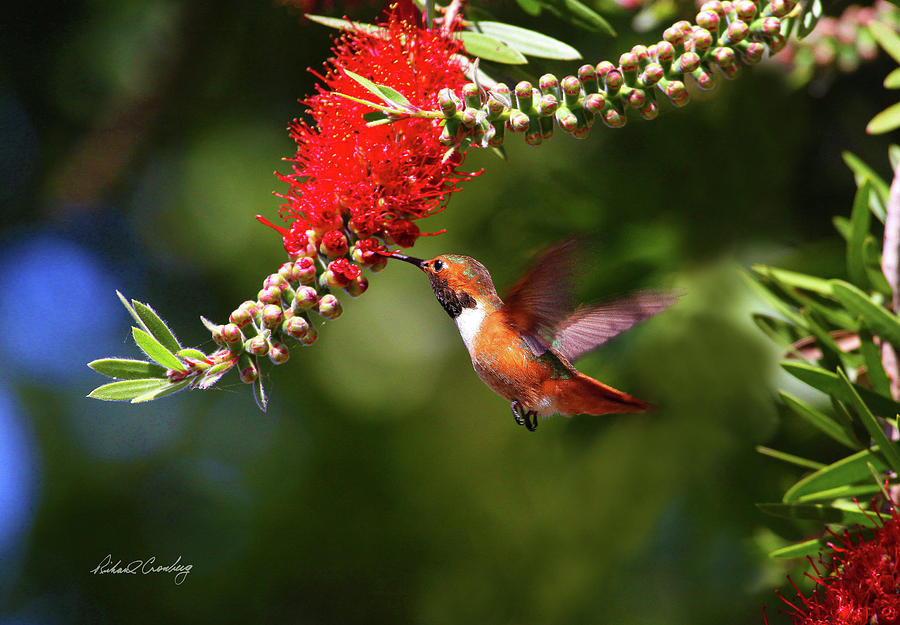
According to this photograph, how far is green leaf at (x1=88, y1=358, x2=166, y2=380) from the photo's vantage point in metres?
0.75

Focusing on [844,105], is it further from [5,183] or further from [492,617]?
[5,183]

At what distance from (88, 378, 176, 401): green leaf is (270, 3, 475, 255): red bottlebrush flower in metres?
0.20

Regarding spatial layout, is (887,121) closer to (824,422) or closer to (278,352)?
(824,422)

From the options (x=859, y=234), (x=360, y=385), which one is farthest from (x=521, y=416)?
(x=360, y=385)

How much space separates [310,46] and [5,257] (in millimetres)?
1263

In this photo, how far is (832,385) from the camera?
1.00m

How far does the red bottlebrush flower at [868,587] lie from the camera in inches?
35.0

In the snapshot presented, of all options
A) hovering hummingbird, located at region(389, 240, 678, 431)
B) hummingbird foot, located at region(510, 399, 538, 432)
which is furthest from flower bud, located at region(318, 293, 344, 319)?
hummingbird foot, located at region(510, 399, 538, 432)

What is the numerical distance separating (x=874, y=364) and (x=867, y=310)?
0.25 feet

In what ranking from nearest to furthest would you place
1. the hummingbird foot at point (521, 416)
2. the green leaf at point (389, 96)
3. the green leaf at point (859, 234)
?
the green leaf at point (389, 96) → the hummingbird foot at point (521, 416) → the green leaf at point (859, 234)

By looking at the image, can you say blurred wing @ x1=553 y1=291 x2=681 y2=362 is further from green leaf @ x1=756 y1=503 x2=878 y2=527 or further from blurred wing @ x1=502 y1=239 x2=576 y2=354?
green leaf @ x1=756 y1=503 x2=878 y2=527

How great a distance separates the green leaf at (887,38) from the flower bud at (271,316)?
100 cm

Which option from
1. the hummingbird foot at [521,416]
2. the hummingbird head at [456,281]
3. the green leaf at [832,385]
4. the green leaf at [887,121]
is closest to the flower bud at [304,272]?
the hummingbird head at [456,281]
